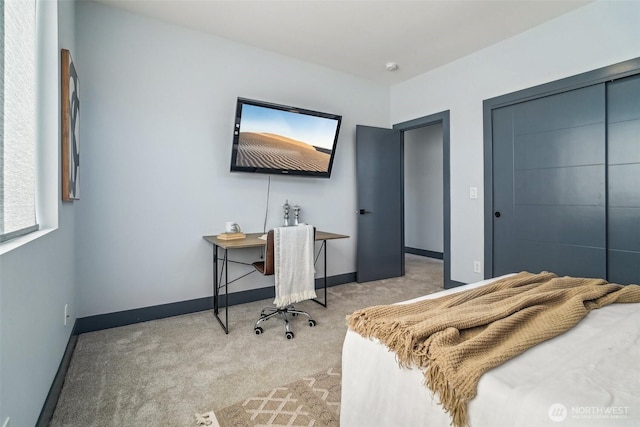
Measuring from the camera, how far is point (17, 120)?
4.42 ft

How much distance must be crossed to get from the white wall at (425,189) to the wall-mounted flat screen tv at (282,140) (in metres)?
2.82

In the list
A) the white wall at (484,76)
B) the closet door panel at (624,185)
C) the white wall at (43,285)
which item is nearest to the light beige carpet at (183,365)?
the white wall at (43,285)

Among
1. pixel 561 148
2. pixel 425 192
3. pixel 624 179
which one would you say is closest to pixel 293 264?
pixel 561 148

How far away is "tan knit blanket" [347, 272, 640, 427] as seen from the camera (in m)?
0.88

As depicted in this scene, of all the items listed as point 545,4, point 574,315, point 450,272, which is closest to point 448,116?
point 545,4

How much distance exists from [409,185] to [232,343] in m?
4.87

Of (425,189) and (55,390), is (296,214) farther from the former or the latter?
(425,189)

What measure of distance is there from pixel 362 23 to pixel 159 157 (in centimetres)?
225

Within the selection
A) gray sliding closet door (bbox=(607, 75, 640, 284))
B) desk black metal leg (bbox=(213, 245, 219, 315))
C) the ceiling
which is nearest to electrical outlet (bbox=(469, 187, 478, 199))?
gray sliding closet door (bbox=(607, 75, 640, 284))

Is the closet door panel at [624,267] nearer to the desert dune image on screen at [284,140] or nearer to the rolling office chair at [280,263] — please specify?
the rolling office chair at [280,263]

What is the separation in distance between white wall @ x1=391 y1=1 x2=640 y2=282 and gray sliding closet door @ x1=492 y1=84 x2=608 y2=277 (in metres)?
0.21

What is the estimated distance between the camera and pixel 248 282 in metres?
3.31

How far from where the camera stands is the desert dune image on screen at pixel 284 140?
9.93ft

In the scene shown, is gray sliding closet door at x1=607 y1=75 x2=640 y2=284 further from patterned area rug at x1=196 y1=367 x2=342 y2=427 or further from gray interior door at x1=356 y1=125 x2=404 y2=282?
patterned area rug at x1=196 y1=367 x2=342 y2=427
